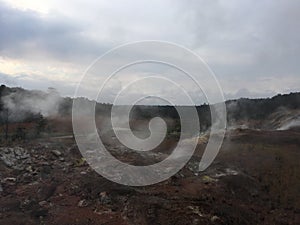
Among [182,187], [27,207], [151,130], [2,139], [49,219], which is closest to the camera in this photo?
[49,219]

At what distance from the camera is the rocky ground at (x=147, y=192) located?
21.0m

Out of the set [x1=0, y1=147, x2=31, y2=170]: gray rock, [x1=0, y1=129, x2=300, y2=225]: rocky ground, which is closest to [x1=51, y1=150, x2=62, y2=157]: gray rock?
[x1=0, y1=129, x2=300, y2=225]: rocky ground

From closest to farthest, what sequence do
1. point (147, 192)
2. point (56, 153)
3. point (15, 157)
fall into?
point (147, 192)
point (15, 157)
point (56, 153)

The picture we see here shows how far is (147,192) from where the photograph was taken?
23.6 meters

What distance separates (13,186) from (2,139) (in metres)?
12.7

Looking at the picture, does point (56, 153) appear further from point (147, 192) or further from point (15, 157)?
point (147, 192)

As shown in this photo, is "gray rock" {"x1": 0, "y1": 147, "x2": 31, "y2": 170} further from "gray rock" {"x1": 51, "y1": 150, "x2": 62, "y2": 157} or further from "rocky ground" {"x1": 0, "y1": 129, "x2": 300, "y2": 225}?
"gray rock" {"x1": 51, "y1": 150, "x2": 62, "y2": 157}

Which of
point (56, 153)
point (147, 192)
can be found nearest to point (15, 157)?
point (56, 153)

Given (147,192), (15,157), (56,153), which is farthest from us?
(56,153)

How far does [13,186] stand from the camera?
25.0m

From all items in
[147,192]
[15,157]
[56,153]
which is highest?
[56,153]

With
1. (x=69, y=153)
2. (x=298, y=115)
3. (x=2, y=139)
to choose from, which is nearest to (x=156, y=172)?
(x=69, y=153)

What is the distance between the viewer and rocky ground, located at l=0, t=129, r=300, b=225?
68.8ft

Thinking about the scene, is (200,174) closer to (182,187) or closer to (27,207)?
(182,187)
